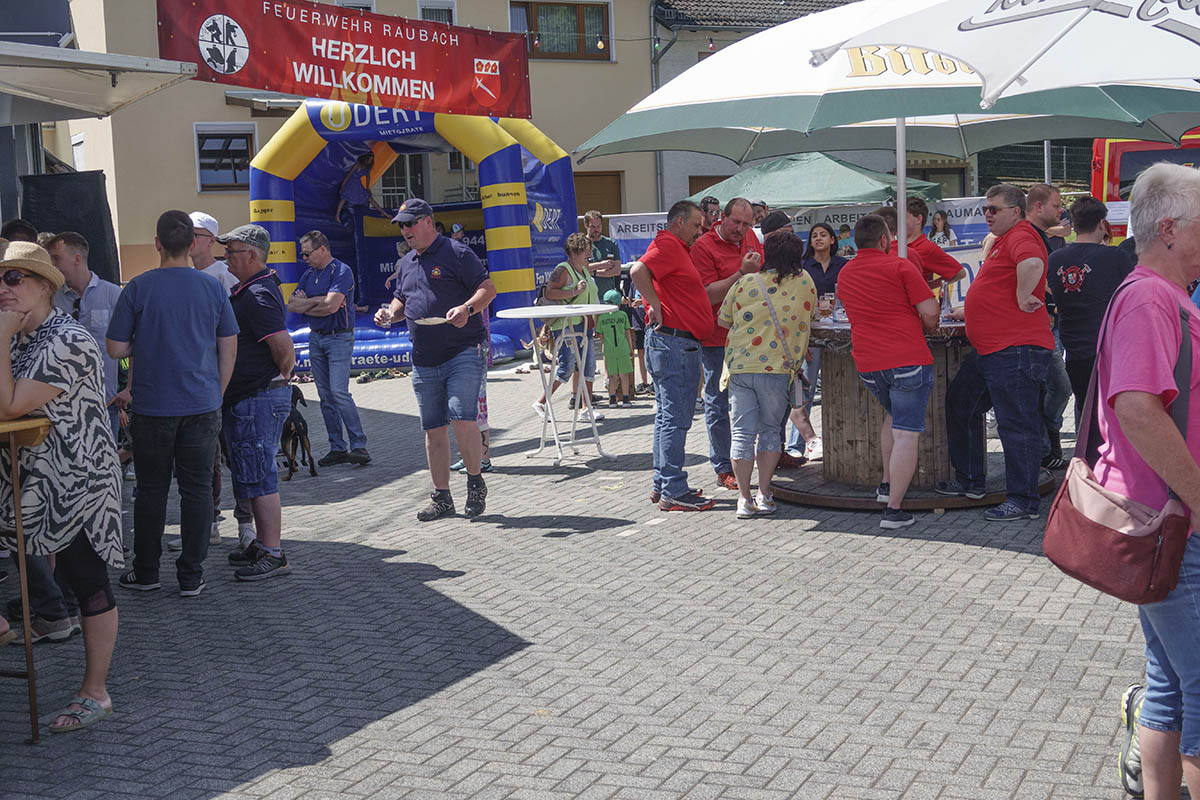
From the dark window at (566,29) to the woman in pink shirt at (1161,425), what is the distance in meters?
26.7

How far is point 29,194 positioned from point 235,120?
1689cm

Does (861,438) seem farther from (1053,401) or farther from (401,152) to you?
(401,152)

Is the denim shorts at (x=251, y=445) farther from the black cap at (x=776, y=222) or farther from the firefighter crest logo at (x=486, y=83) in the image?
the firefighter crest logo at (x=486, y=83)

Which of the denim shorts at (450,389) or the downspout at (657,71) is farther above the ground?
the downspout at (657,71)

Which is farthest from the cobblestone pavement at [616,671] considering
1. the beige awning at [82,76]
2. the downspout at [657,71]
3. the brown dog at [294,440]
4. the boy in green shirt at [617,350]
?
the downspout at [657,71]

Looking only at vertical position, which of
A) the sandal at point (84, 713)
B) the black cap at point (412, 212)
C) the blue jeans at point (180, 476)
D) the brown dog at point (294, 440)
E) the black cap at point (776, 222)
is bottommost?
the sandal at point (84, 713)

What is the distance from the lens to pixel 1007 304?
24.5 feet

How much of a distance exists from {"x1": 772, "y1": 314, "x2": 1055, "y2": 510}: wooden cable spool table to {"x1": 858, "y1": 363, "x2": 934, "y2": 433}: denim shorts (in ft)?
1.29

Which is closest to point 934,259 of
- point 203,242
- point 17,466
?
point 203,242

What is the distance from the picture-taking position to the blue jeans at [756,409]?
309 inches

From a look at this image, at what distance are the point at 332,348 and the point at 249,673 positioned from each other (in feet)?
19.1

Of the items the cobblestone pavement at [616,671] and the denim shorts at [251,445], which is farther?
the denim shorts at [251,445]

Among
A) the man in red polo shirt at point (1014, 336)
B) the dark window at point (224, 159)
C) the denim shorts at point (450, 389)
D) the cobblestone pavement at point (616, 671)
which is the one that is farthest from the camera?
the dark window at point (224, 159)

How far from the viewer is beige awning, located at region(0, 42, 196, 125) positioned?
20.7 feet
